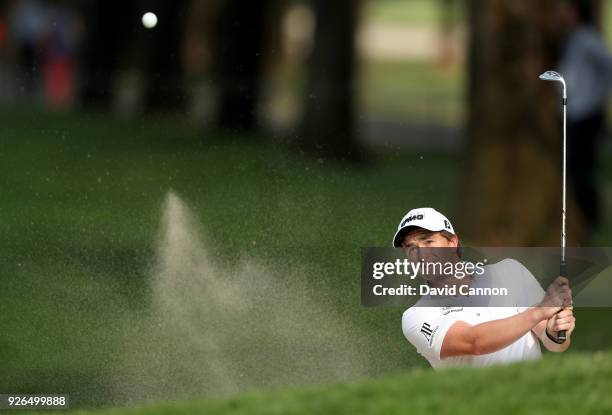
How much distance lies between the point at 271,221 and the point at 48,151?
8.76 meters

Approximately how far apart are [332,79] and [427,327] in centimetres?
1680

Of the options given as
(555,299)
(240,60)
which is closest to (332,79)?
(240,60)

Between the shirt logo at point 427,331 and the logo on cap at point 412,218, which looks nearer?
the shirt logo at point 427,331

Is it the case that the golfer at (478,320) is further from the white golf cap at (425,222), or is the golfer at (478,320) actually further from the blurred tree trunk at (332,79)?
the blurred tree trunk at (332,79)

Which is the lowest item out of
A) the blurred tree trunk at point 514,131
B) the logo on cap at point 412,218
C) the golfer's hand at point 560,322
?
the golfer's hand at point 560,322

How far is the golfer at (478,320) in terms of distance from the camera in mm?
5598

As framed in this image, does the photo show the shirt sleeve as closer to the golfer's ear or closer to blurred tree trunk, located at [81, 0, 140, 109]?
the golfer's ear

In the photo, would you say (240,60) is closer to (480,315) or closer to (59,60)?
(59,60)

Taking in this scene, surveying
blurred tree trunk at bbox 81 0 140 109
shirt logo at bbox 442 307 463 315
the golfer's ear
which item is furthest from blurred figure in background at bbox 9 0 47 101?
shirt logo at bbox 442 307 463 315

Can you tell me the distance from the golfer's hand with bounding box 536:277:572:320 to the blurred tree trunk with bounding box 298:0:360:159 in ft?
50.7

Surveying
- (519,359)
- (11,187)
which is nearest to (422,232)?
(519,359)

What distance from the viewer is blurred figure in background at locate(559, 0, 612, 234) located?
571 inches

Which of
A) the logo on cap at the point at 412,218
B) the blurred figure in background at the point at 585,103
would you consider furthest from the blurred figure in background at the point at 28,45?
the logo on cap at the point at 412,218

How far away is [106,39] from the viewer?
30.2 m
